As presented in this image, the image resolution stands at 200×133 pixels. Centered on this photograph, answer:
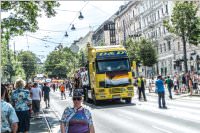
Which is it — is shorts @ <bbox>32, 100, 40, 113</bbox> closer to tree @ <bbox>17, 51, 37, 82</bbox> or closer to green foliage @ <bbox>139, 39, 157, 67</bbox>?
green foliage @ <bbox>139, 39, 157, 67</bbox>

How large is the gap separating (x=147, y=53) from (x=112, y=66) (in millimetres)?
40347

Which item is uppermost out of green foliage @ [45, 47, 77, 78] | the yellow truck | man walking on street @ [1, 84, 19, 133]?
green foliage @ [45, 47, 77, 78]

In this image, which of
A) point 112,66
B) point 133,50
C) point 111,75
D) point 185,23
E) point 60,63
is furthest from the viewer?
point 60,63

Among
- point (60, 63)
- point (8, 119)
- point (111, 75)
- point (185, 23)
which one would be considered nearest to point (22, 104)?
point (8, 119)

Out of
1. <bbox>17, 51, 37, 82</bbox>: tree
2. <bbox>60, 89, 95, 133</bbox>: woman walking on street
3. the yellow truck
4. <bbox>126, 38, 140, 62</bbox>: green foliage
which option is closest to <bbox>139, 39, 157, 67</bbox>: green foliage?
<bbox>126, 38, 140, 62</bbox>: green foliage

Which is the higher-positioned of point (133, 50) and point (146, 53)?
point (133, 50)

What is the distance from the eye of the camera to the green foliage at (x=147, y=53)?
66.8 m

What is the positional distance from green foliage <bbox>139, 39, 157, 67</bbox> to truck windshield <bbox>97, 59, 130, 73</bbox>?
3996cm

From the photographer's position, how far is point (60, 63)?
5891 inches

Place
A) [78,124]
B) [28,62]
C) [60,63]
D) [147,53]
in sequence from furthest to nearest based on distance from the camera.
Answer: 1. [28,62]
2. [60,63]
3. [147,53]
4. [78,124]

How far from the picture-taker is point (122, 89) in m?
26.8

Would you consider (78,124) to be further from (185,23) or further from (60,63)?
(60,63)

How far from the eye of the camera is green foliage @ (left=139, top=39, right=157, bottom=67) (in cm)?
6681

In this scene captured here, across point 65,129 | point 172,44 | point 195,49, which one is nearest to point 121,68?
point 65,129
